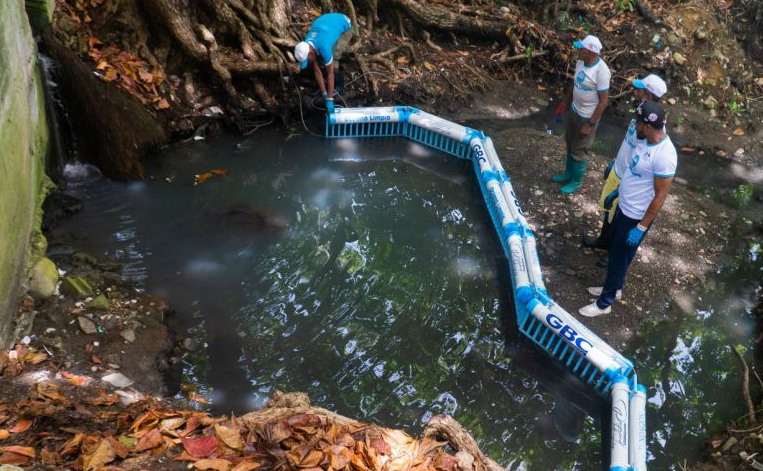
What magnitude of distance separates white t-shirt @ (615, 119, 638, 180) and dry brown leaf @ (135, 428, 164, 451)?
4.37 metres

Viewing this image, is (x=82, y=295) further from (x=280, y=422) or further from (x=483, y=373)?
(x=483, y=373)

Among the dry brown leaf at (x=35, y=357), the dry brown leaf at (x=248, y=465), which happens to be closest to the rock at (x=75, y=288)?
the dry brown leaf at (x=35, y=357)

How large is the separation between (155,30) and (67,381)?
5.47 m

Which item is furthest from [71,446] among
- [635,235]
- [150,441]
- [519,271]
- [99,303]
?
[635,235]

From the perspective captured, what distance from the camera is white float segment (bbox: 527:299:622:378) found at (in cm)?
479

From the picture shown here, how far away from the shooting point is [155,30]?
7.93 m

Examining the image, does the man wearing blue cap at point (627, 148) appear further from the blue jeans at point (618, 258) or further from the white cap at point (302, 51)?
the white cap at point (302, 51)

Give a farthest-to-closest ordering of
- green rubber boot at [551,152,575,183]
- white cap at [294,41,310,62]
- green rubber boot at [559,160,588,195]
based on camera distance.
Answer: white cap at [294,41,310,62] → green rubber boot at [551,152,575,183] → green rubber boot at [559,160,588,195]

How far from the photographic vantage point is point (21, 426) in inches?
131

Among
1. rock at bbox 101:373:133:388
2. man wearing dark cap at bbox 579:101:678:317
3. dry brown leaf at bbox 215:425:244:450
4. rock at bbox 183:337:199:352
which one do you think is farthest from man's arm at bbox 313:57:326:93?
dry brown leaf at bbox 215:425:244:450

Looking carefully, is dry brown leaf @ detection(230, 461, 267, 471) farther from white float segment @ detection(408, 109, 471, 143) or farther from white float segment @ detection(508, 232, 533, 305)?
white float segment @ detection(408, 109, 471, 143)

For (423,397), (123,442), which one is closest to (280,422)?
(123,442)

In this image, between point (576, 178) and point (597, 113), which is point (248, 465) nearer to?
point (597, 113)

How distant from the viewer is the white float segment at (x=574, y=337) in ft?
15.7
